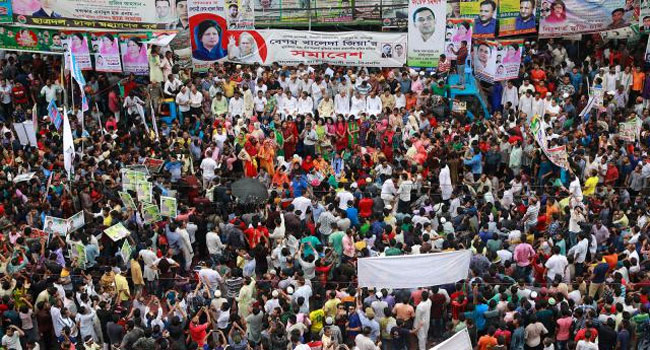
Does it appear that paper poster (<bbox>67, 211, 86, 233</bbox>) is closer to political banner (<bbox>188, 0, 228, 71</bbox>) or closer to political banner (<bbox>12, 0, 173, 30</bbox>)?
political banner (<bbox>188, 0, 228, 71</bbox>)

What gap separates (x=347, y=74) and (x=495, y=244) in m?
8.44

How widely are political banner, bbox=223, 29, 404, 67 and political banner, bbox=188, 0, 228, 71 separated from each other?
283 mm

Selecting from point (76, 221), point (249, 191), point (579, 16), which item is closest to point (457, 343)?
point (249, 191)

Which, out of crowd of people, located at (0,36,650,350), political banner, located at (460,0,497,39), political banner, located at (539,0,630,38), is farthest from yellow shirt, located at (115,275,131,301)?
political banner, located at (539,0,630,38)

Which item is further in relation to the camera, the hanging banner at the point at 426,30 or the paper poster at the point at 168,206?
the hanging banner at the point at 426,30

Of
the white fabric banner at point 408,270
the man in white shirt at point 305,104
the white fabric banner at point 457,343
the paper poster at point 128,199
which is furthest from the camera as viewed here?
the man in white shirt at point 305,104

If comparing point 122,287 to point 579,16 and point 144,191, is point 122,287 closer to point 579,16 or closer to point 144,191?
point 144,191

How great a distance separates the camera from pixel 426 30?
24.4 meters

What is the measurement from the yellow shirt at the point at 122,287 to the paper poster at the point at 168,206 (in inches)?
87.6

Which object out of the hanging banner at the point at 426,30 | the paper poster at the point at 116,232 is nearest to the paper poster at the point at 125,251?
the paper poster at the point at 116,232

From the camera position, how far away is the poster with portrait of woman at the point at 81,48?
24250 millimetres

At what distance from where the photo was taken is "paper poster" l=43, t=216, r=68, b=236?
17.9 m

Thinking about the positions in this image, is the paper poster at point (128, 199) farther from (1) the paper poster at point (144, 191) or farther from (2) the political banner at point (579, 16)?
(2) the political banner at point (579, 16)

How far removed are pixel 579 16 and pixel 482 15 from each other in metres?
2.63
